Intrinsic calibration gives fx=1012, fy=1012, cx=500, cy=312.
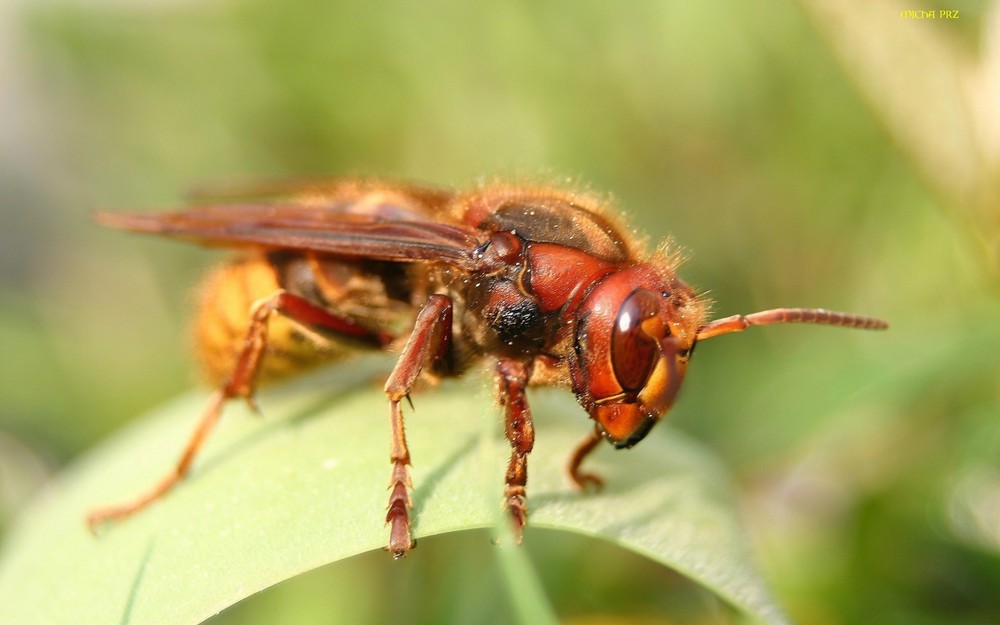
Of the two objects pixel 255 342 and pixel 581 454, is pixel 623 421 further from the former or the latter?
pixel 255 342

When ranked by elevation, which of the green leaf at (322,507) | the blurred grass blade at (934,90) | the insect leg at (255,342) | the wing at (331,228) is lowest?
the green leaf at (322,507)

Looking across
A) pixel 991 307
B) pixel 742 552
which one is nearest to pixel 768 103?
pixel 991 307

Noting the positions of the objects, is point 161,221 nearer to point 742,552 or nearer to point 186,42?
point 742,552

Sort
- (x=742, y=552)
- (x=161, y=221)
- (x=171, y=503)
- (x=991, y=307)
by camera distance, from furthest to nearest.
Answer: (x=991, y=307)
(x=161, y=221)
(x=171, y=503)
(x=742, y=552)

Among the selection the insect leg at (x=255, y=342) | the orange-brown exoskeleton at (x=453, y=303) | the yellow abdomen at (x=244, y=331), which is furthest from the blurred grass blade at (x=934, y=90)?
the yellow abdomen at (x=244, y=331)

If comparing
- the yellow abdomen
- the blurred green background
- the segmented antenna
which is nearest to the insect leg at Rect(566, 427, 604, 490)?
the segmented antenna

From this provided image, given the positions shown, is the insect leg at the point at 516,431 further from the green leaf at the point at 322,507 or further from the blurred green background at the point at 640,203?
the blurred green background at the point at 640,203
